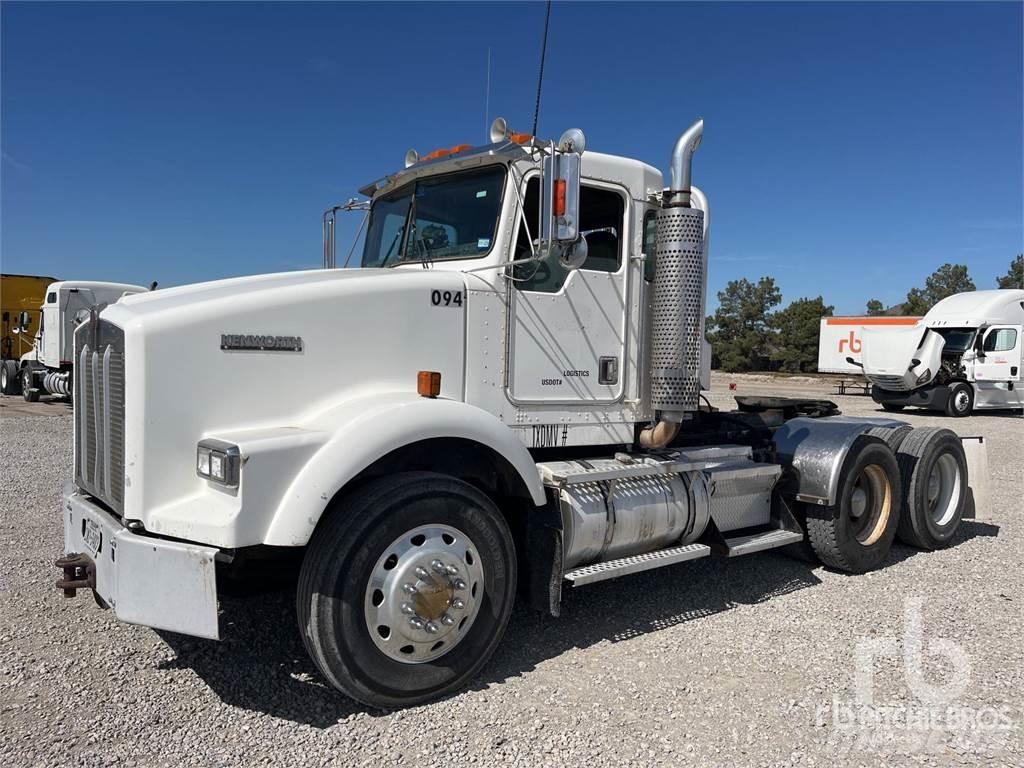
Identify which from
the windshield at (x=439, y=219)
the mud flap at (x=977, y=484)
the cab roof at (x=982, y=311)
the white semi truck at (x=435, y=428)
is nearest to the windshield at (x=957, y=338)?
the cab roof at (x=982, y=311)

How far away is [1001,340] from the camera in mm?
21797

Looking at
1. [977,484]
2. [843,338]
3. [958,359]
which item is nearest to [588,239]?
[977,484]

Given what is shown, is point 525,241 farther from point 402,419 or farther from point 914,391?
point 914,391

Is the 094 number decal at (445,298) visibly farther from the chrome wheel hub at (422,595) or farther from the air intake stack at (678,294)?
the air intake stack at (678,294)

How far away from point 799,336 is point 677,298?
46.8 meters

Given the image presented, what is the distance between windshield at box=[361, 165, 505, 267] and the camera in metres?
4.54

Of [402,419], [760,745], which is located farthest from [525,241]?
[760,745]

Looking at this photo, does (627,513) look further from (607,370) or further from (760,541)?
(760,541)

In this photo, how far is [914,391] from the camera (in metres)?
21.8

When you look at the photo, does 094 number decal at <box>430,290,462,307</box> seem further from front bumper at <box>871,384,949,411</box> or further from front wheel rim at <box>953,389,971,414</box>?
front wheel rim at <box>953,389,971,414</box>

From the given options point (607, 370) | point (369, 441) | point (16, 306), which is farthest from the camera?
point (16, 306)

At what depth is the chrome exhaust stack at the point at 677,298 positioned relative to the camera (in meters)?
4.86

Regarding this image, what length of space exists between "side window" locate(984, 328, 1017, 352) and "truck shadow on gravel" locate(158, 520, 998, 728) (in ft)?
60.8

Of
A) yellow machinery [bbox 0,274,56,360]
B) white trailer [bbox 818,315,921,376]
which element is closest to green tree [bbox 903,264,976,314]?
white trailer [bbox 818,315,921,376]
